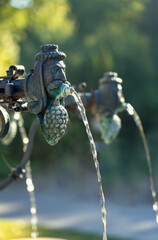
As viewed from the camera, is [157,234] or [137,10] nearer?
[157,234]

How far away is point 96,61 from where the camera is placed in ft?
32.1

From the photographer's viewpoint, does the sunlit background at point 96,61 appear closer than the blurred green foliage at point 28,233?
No

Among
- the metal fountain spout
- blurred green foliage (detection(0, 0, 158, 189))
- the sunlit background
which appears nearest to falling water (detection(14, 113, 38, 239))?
the sunlit background

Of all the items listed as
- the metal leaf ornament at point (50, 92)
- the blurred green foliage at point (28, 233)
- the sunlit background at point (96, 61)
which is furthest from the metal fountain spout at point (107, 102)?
the sunlit background at point (96, 61)

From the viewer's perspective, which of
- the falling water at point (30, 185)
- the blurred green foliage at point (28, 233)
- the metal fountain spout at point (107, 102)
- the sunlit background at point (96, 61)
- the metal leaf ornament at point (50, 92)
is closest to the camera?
the metal leaf ornament at point (50, 92)

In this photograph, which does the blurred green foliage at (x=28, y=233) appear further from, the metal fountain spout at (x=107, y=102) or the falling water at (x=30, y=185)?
the metal fountain spout at (x=107, y=102)

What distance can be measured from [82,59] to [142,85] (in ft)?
5.23

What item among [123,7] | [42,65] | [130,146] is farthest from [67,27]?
[42,65]

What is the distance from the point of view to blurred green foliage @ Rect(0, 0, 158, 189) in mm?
9766

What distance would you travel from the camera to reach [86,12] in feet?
37.4

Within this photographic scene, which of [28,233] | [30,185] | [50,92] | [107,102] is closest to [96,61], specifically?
[30,185]

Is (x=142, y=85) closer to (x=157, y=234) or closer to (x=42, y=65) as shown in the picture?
(x=157, y=234)

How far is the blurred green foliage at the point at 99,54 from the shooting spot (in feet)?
32.0

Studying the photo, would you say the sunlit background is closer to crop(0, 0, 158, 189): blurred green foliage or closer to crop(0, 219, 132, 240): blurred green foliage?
crop(0, 0, 158, 189): blurred green foliage
